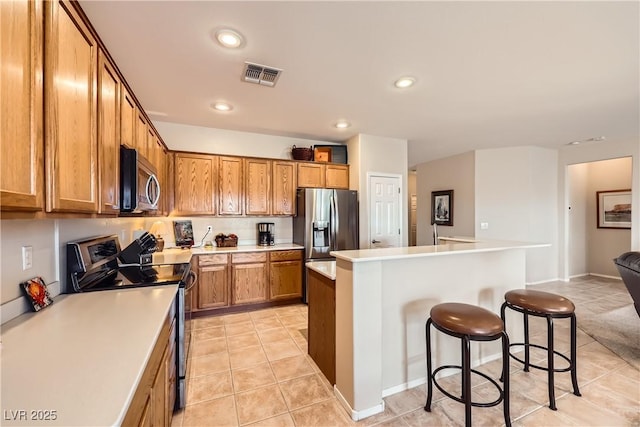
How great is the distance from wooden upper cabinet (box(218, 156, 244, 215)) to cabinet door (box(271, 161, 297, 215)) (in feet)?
1.61

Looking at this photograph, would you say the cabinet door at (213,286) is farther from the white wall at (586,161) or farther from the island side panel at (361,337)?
the white wall at (586,161)

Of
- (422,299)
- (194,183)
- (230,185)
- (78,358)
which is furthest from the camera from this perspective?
(230,185)

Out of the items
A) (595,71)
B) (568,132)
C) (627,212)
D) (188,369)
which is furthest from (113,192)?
(627,212)

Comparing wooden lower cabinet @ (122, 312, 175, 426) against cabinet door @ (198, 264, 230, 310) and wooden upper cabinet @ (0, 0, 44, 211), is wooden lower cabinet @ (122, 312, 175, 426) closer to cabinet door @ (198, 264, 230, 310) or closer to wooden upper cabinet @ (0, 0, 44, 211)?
wooden upper cabinet @ (0, 0, 44, 211)

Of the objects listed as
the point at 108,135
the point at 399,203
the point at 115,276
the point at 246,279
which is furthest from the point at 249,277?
the point at 399,203

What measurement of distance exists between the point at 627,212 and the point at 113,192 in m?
8.15

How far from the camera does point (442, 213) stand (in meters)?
5.87

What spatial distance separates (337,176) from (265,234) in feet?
4.88

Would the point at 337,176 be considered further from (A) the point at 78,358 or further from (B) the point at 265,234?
(A) the point at 78,358

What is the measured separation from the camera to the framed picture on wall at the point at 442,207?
18.7ft

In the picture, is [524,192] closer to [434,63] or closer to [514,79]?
[514,79]

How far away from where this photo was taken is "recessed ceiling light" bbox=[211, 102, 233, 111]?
9.90 feet

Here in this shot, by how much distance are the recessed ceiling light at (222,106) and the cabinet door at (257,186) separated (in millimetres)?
809

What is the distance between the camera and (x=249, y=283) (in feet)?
11.8
